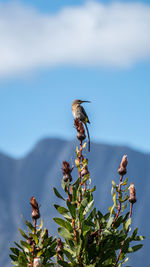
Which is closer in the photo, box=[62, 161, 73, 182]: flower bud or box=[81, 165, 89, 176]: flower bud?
box=[62, 161, 73, 182]: flower bud

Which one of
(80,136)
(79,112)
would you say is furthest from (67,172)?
(79,112)

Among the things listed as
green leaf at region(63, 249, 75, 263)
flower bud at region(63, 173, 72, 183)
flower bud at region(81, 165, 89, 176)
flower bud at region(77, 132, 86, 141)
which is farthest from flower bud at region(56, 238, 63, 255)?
flower bud at region(77, 132, 86, 141)

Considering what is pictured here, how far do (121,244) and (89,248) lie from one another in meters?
0.42

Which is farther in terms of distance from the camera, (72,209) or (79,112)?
(79,112)

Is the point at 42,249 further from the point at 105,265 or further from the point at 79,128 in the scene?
the point at 79,128

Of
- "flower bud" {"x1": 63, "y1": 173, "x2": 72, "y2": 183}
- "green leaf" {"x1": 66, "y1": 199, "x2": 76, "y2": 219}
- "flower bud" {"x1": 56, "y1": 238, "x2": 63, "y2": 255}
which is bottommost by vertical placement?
"flower bud" {"x1": 56, "y1": 238, "x2": 63, "y2": 255}

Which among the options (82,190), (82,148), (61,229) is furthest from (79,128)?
(61,229)

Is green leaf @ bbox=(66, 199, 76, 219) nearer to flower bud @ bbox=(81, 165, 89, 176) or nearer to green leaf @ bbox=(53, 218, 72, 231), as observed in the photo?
green leaf @ bbox=(53, 218, 72, 231)

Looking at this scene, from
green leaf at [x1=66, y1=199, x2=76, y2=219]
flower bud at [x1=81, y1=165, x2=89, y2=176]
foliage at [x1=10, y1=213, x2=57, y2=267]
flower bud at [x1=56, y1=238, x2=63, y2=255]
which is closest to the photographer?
green leaf at [x1=66, y1=199, x2=76, y2=219]

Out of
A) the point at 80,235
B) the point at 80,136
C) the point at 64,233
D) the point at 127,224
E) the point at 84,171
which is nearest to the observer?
the point at 80,235

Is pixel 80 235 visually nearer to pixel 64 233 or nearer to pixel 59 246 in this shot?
pixel 64 233

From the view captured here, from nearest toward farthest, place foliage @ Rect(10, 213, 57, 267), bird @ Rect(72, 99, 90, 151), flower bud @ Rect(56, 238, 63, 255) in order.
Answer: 1. foliage @ Rect(10, 213, 57, 267)
2. flower bud @ Rect(56, 238, 63, 255)
3. bird @ Rect(72, 99, 90, 151)

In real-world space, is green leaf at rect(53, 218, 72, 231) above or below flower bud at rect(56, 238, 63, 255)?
above

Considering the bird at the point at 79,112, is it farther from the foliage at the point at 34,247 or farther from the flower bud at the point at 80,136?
the foliage at the point at 34,247
